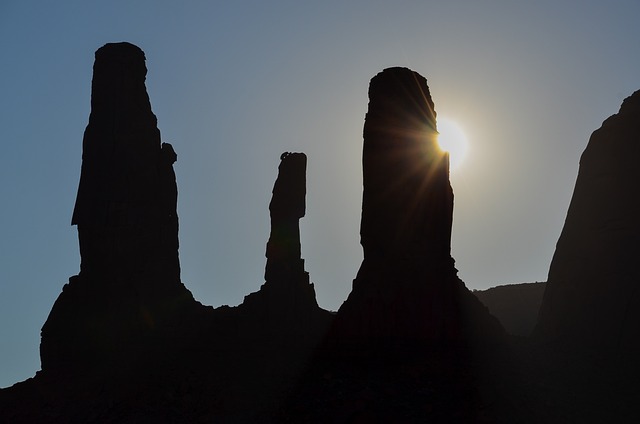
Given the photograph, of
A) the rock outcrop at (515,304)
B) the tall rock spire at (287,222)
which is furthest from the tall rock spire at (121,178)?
the rock outcrop at (515,304)

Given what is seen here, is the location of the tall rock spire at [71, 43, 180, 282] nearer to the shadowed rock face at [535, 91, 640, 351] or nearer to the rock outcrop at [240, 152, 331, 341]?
the rock outcrop at [240, 152, 331, 341]

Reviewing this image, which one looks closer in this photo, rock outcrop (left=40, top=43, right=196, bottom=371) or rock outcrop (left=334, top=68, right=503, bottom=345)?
rock outcrop (left=334, top=68, right=503, bottom=345)

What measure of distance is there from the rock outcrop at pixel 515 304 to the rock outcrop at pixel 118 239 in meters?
28.3

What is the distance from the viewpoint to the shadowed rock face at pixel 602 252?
4903cm

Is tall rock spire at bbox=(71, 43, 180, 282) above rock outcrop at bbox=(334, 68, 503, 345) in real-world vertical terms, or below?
above

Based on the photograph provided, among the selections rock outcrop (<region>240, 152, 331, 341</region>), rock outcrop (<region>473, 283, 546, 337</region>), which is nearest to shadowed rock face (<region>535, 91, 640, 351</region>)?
rock outcrop (<region>473, 283, 546, 337</region>)

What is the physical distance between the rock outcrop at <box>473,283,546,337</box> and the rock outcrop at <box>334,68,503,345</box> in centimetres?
2337

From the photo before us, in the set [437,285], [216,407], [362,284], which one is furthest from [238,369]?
[437,285]

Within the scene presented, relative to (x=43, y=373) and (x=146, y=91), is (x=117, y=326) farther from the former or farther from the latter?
(x=146, y=91)

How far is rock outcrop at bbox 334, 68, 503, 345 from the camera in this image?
4194 cm

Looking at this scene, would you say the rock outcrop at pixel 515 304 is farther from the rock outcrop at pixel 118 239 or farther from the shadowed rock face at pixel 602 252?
the rock outcrop at pixel 118 239

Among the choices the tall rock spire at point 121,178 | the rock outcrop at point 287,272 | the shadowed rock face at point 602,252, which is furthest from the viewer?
the rock outcrop at point 287,272

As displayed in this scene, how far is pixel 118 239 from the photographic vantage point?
187ft

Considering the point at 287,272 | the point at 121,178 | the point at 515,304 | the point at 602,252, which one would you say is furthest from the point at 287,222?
the point at 602,252
